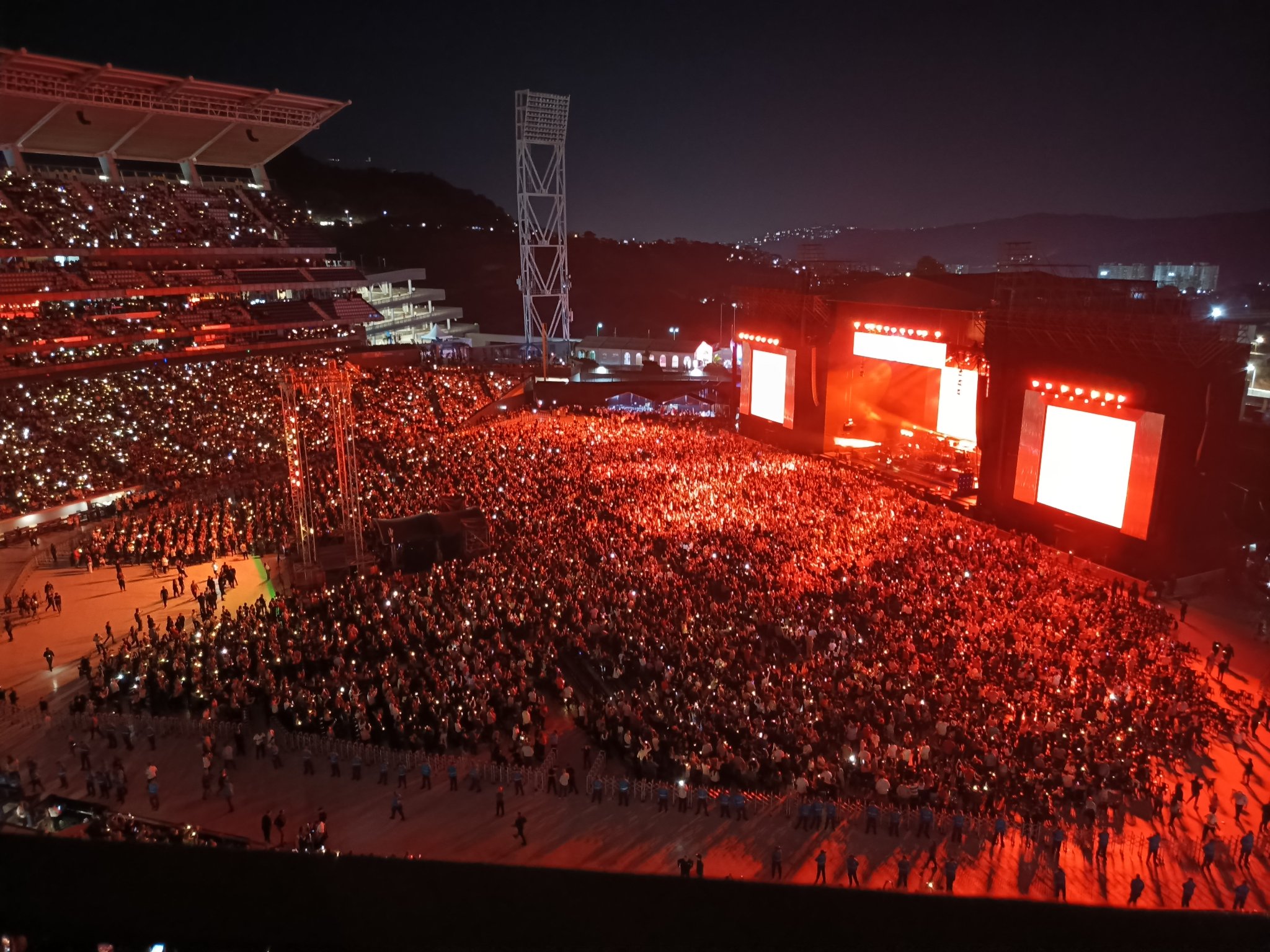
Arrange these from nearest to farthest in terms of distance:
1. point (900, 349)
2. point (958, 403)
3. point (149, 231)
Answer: point (958, 403) < point (900, 349) < point (149, 231)

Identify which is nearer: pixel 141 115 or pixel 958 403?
pixel 958 403

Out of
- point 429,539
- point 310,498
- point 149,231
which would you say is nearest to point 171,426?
point 310,498

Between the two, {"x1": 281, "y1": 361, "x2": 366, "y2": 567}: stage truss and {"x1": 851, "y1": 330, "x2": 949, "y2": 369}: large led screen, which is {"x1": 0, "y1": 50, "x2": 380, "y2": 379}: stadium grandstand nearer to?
{"x1": 281, "y1": 361, "x2": 366, "y2": 567}: stage truss

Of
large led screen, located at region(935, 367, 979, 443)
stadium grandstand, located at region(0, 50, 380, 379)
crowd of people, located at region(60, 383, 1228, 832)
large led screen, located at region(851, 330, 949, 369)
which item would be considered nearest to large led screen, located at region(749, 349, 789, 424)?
large led screen, located at region(851, 330, 949, 369)

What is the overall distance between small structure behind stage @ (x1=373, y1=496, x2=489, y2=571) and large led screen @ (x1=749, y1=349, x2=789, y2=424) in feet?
48.4

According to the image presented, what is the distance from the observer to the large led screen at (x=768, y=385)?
2891cm

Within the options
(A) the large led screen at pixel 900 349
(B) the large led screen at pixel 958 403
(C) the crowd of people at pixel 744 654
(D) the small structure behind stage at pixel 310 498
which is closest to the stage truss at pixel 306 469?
(D) the small structure behind stage at pixel 310 498

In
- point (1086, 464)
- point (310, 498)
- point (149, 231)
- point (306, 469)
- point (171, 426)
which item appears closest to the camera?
point (310, 498)

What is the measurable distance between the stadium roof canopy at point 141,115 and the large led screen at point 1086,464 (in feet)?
112

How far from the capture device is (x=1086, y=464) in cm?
1806

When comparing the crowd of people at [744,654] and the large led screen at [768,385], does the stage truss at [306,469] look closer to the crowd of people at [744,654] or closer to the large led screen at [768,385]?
the crowd of people at [744,654]

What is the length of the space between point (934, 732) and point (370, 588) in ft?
32.7

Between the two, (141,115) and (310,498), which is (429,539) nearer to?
(310,498)

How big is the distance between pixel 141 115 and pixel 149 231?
479 cm
